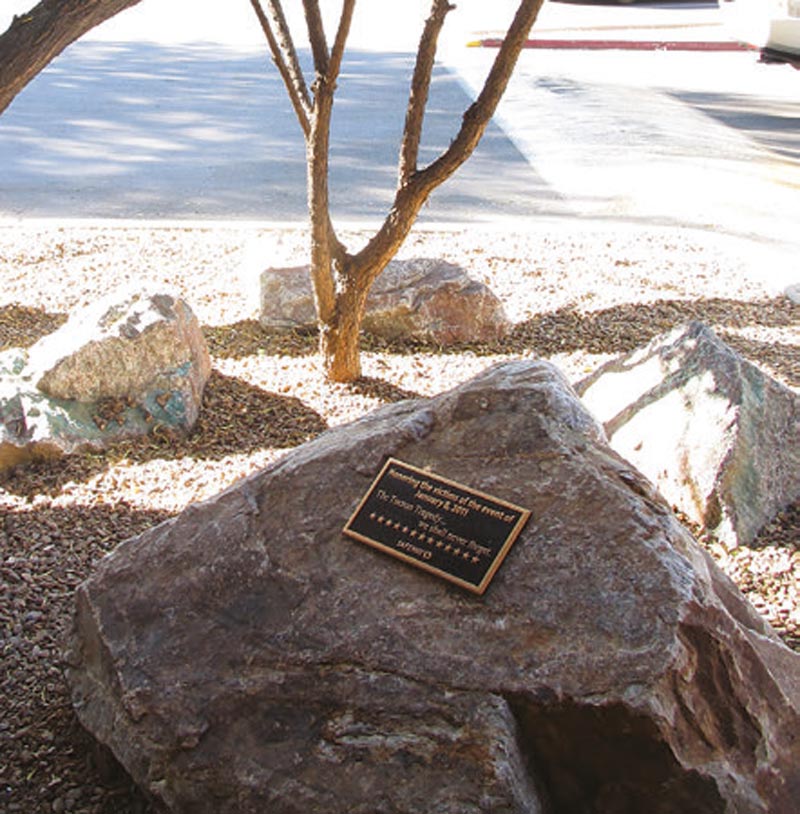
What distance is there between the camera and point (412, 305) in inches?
220

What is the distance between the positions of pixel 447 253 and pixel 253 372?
7.24 feet

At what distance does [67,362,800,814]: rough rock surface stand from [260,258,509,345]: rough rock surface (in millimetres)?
2839

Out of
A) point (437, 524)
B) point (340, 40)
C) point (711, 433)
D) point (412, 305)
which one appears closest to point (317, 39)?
point (340, 40)

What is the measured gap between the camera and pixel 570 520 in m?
2.53

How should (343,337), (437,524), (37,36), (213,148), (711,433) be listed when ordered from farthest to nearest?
1. (213,148)
2. (343,337)
3. (711,433)
4. (37,36)
5. (437,524)

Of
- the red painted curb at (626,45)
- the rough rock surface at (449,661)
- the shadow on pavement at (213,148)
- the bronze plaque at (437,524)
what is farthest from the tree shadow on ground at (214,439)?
the red painted curb at (626,45)

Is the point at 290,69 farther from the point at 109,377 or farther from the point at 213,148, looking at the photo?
the point at 213,148

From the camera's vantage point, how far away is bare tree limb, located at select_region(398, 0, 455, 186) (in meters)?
4.34

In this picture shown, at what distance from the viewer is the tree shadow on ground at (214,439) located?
4250mm

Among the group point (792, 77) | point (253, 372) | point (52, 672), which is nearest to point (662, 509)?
point (52, 672)

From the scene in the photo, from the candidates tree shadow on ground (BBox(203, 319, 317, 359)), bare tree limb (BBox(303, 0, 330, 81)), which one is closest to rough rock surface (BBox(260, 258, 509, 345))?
tree shadow on ground (BBox(203, 319, 317, 359))

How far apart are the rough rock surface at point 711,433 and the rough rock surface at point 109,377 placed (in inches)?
73.0

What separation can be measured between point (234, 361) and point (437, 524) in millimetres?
2908

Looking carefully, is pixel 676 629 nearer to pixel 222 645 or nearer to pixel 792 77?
pixel 222 645
